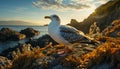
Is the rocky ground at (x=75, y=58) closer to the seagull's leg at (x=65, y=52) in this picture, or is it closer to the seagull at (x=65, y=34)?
the seagull's leg at (x=65, y=52)

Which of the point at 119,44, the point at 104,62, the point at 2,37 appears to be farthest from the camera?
the point at 2,37

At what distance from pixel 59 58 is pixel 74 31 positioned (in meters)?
1.93

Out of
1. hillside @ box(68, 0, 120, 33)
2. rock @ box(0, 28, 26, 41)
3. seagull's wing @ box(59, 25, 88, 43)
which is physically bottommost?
rock @ box(0, 28, 26, 41)

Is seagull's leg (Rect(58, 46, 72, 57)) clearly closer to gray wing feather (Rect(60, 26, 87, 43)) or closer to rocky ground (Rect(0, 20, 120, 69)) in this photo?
rocky ground (Rect(0, 20, 120, 69))

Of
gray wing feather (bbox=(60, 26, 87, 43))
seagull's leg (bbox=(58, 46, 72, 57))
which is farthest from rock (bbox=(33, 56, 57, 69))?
gray wing feather (bbox=(60, 26, 87, 43))

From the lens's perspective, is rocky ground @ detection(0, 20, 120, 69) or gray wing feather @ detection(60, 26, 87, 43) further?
gray wing feather @ detection(60, 26, 87, 43)

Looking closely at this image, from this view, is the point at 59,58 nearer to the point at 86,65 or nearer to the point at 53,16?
the point at 86,65

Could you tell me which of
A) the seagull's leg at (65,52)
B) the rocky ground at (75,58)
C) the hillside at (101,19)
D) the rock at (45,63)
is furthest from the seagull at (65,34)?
the hillside at (101,19)

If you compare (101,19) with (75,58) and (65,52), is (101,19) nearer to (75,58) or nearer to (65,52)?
(65,52)

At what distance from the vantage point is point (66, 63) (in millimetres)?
11008

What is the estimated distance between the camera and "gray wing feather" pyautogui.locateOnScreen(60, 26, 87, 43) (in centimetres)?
1294

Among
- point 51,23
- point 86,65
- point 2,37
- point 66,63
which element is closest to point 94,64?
point 86,65

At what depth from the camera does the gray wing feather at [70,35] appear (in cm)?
1294

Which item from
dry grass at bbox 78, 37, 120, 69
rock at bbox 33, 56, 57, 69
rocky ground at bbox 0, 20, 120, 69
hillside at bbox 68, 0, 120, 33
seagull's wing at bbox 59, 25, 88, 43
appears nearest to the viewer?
dry grass at bbox 78, 37, 120, 69
